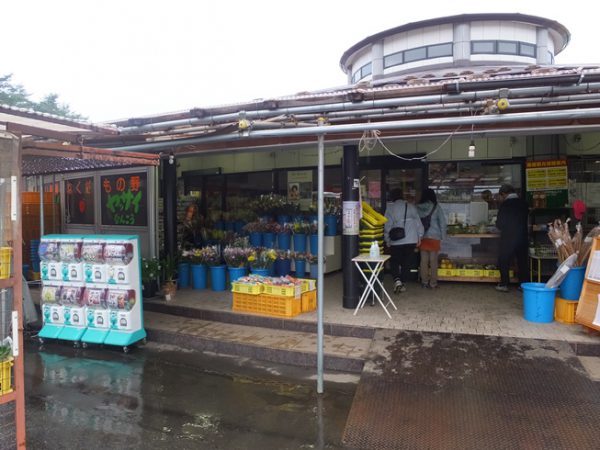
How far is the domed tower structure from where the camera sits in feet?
54.7

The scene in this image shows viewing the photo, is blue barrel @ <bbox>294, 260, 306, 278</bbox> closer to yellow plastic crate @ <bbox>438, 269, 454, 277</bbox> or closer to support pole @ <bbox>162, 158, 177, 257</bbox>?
support pole @ <bbox>162, 158, 177, 257</bbox>

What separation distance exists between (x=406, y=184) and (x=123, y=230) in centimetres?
573

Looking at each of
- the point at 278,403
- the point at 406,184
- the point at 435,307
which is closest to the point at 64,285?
the point at 278,403

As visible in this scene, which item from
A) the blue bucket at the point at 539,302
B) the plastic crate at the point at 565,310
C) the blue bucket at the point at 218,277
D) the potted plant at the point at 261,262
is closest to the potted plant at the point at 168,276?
the blue bucket at the point at 218,277

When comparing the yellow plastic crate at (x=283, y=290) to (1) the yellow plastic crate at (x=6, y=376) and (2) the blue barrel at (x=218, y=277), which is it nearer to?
(2) the blue barrel at (x=218, y=277)

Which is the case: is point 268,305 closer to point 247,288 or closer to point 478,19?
point 247,288


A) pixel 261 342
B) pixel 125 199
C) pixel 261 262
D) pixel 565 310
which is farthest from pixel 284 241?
pixel 565 310

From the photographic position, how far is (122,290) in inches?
228

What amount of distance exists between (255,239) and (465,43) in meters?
12.6

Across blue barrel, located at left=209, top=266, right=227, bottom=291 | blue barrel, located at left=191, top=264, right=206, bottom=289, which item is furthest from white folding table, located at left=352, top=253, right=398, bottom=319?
blue barrel, located at left=191, top=264, right=206, bottom=289

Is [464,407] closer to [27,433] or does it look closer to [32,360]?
[27,433]

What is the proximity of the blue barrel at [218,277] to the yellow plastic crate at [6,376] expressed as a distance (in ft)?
16.4

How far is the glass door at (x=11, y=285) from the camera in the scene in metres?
3.04

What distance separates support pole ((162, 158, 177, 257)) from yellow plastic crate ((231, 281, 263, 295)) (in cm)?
198
